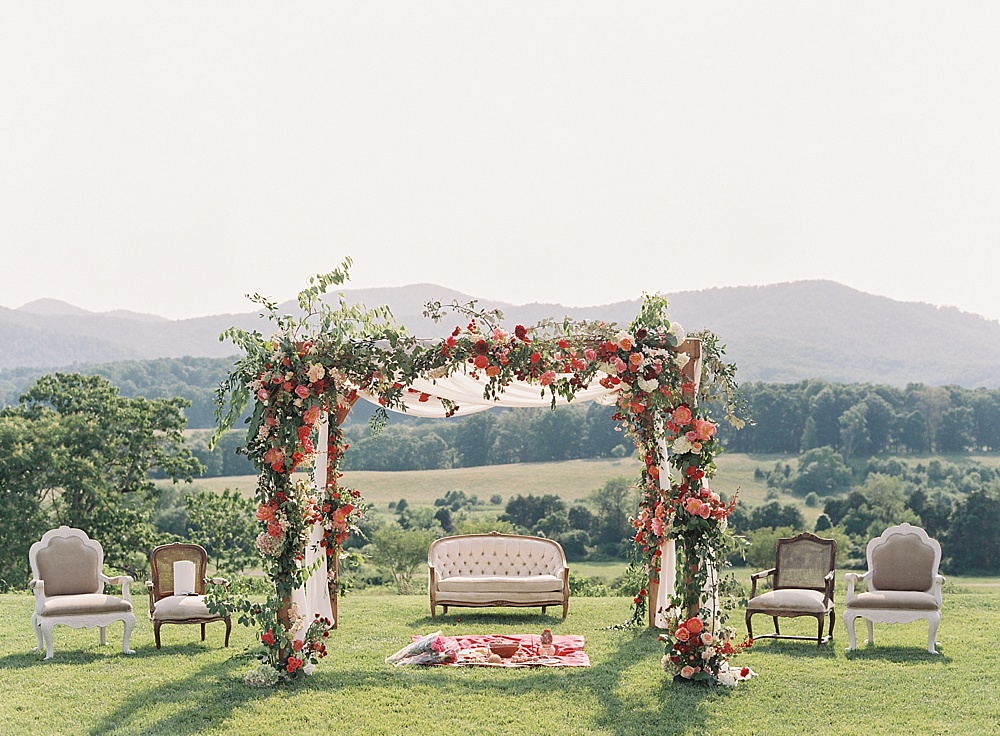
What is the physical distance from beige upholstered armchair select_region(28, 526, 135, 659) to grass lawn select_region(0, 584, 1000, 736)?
0.34 meters

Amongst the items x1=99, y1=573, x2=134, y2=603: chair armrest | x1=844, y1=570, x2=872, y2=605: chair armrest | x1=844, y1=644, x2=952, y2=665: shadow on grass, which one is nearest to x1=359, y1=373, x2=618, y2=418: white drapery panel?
x1=844, y1=570, x2=872, y2=605: chair armrest

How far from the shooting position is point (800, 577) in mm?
9727

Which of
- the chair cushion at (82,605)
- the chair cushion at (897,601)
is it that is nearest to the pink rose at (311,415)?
the chair cushion at (82,605)

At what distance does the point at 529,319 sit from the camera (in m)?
8.44

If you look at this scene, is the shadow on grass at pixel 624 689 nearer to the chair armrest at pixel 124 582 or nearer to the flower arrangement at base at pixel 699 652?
the flower arrangement at base at pixel 699 652

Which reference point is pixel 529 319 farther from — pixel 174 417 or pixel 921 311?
pixel 921 311

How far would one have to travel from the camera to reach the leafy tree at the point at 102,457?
1850 centimetres

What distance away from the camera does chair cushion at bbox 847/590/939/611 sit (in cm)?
880

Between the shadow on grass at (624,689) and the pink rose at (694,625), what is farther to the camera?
the pink rose at (694,625)

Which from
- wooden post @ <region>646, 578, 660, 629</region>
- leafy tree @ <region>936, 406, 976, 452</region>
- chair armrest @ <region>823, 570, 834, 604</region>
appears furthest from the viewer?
leafy tree @ <region>936, 406, 976, 452</region>

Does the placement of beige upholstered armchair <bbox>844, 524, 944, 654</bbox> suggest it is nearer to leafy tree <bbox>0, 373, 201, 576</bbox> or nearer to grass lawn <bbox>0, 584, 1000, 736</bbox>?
grass lawn <bbox>0, 584, 1000, 736</bbox>

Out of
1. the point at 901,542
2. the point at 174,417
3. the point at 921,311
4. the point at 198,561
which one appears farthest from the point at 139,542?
the point at 921,311

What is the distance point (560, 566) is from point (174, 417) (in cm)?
1118

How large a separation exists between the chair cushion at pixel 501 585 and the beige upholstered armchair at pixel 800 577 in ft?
7.58
